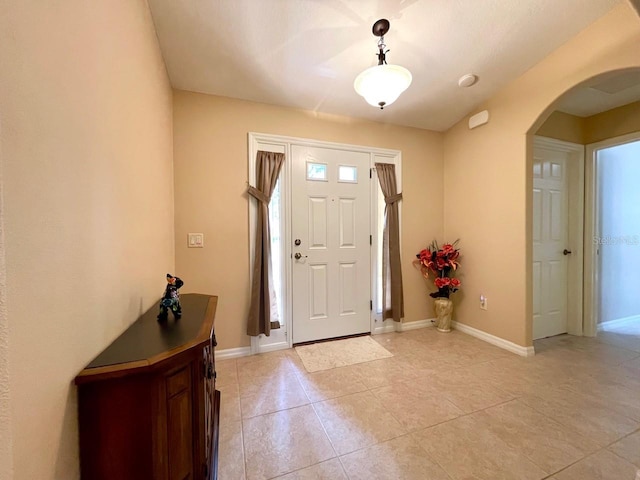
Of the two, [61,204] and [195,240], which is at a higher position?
[61,204]

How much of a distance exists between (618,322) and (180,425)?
4.80 metres

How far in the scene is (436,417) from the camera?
156 cm

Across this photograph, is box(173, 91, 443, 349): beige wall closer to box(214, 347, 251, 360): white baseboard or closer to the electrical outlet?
box(214, 347, 251, 360): white baseboard

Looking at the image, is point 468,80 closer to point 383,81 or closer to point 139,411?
point 383,81

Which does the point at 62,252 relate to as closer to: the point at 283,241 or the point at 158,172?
the point at 158,172

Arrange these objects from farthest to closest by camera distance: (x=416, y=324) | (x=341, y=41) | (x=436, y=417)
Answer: (x=416, y=324) < (x=341, y=41) < (x=436, y=417)

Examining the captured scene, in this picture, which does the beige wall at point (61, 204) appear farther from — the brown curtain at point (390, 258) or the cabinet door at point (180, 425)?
the brown curtain at point (390, 258)

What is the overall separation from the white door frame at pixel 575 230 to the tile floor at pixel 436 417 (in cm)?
50

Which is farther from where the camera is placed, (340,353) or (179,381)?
(340,353)

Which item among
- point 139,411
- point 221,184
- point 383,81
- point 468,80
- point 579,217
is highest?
point 468,80

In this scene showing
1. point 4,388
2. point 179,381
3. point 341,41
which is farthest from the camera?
point 341,41

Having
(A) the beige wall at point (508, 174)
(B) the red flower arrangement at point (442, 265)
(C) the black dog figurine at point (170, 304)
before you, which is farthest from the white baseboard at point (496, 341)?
(C) the black dog figurine at point (170, 304)

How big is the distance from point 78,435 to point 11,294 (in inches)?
20.9

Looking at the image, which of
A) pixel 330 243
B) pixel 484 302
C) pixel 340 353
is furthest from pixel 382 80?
pixel 484 302
